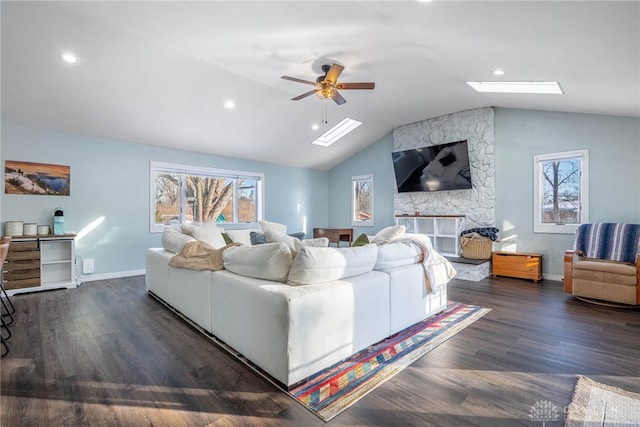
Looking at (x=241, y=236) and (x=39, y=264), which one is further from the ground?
(x=241, y=236)

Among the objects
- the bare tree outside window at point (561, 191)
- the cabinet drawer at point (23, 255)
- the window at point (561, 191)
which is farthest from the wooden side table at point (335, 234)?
the cabinet drawer at point (23, 255)

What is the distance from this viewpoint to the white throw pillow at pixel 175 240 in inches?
134

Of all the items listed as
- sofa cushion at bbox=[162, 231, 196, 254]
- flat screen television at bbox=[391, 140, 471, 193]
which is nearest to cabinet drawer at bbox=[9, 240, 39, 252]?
sofa cushion at bbox=[162, 231, 196, 254]

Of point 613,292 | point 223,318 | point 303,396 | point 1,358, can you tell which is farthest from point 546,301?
point 1,358

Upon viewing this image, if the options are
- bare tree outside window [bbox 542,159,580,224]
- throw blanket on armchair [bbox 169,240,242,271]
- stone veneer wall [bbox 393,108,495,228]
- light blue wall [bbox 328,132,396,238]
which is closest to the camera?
throw blanket on armchair [bbox 169,240,242,271]

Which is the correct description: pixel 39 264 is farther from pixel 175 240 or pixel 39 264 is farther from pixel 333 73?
pixel 333 73

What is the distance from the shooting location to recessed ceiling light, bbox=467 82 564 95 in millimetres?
3946

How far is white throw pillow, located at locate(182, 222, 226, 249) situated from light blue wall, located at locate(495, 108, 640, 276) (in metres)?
4.96

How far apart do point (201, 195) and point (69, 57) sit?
332cm

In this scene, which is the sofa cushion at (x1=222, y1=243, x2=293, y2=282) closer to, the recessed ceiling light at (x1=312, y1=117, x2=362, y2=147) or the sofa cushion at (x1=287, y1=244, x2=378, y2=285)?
the sofa cushion at (x1=287, y1=244, x2=378, y2=285)

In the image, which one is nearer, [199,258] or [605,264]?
[199,258]

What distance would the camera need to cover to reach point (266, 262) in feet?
7.30

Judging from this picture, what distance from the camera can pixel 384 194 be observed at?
7496 mm

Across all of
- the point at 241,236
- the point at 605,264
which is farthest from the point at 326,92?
the point at 605,264
